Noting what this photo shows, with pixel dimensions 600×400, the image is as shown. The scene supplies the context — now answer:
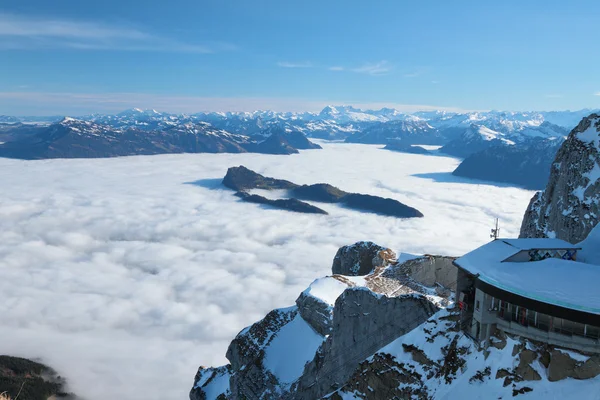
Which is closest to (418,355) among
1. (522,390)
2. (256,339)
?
(522,390)

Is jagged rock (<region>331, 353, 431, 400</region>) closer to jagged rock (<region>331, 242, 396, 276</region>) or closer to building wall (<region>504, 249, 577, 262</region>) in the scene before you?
building wall (<region>504, 249, 577, 262</region>)

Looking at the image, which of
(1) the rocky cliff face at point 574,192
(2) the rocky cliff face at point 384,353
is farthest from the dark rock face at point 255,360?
(1) the rocky cliff face at point 574,192

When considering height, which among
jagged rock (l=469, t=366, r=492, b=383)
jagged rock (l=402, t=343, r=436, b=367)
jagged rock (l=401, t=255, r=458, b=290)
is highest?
jagged rock (l=469, t=366, r=492, b=383)

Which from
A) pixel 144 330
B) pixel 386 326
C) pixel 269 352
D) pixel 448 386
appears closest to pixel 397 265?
pixel 386 326

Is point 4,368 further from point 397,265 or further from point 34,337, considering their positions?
point 397,265

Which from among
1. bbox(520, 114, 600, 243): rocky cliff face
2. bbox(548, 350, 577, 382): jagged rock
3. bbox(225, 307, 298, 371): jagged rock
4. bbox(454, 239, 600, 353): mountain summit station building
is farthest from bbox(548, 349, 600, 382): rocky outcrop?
bbox(225, 307, 298, 371): jagged rock
